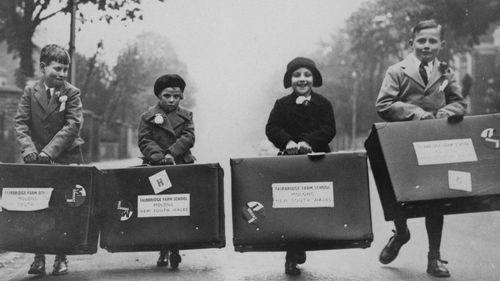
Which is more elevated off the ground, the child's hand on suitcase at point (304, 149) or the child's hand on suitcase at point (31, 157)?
the child's hand on suitcase at point (304, 149)

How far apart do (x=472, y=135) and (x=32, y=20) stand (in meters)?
9.65

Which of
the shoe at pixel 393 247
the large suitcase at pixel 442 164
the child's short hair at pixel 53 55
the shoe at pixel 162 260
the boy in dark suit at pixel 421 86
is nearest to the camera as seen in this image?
the large suitcase at pixel 442 164

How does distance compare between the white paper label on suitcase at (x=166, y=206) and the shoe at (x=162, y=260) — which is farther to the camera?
the shoe at (x=162, y=260)

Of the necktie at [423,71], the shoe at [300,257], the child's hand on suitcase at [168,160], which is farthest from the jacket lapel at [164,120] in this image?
the necktie at [423,71]

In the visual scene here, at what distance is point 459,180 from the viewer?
3.80 m

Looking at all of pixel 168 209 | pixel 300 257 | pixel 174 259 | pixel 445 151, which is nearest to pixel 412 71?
pixel 445 151

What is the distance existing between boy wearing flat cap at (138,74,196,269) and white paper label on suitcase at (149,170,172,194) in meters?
0.57

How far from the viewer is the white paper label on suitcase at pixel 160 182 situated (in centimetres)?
420

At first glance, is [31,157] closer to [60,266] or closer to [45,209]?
[45,209]

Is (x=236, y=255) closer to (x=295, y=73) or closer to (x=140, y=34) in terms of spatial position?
(x=295, y=73)

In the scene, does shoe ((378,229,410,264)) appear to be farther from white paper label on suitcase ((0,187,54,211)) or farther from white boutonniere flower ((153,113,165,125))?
white paper label on suitcase ((0,187,54,211))

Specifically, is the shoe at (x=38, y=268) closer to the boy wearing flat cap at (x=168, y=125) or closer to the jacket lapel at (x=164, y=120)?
the boy wearing flat cap at (x=168, y=125)

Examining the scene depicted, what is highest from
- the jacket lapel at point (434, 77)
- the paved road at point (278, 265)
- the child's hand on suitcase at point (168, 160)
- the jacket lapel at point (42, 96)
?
the jacket lapel at point (434, 77)

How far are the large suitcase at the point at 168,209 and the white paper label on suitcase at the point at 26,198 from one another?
0.50 m
